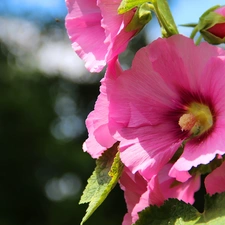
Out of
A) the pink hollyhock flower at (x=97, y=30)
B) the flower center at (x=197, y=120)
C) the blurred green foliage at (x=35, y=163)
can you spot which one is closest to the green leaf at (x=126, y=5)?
the pink hollyhock flower at (x=97, y=30)

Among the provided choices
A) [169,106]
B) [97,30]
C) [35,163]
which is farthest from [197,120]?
[35,163]

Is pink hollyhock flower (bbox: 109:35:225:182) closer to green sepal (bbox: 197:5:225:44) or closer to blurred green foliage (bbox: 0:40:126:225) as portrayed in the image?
green sepal (bbox: 197:5:225:44)

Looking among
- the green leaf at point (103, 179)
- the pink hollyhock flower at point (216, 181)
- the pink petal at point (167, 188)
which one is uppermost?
the green leaf at point (103, 179)

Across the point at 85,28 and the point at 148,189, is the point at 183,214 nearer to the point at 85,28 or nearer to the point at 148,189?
the point at 148,189

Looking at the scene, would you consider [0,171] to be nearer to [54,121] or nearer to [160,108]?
[54,121]

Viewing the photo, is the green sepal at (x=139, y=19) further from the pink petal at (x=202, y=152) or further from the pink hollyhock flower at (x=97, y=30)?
the pink petal at (x=202, y=152)

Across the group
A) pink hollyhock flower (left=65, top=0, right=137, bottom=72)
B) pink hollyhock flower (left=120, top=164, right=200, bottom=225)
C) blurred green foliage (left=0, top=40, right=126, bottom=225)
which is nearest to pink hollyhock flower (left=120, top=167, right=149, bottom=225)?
pink hollyhock flower (left=120, top=164, right=200, bottom=225)

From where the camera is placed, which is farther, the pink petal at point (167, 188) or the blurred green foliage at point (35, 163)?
the blurred green foliage at point (35, 163)
